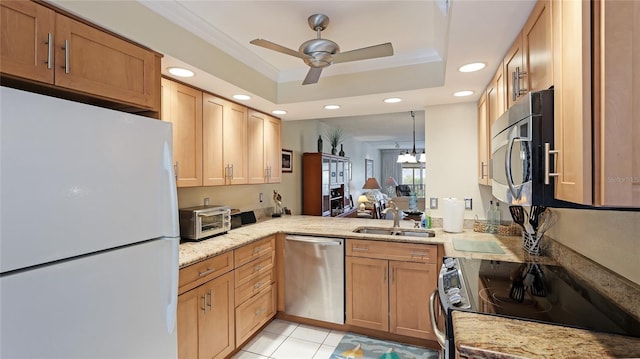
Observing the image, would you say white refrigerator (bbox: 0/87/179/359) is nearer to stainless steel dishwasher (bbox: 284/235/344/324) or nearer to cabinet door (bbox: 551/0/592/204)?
stainless steel dishwasher (bbox: 284/235/344/324)

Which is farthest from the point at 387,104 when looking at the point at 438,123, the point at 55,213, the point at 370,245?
the point at 55,213

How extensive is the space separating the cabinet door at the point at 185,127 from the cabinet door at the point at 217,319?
30.8 inches

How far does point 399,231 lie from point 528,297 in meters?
1.53

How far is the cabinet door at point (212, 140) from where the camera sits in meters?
2.46

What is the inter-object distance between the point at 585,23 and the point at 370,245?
202 centimetres

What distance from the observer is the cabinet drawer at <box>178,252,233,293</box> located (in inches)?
71.0

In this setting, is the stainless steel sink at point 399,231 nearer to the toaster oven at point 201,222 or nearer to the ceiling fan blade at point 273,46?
the toaster oven at point 201,222

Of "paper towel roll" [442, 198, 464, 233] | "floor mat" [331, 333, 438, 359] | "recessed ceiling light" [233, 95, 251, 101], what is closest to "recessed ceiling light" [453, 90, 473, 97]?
"paper towel roll" [442, 198, 464, 233]

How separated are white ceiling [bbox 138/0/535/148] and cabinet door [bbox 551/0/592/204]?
1.37 feet

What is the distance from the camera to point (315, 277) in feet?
8.96

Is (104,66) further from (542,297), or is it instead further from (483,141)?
(483,141)

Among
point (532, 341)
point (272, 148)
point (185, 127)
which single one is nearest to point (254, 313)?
point (185, 127)

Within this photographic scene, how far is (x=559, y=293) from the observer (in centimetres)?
139

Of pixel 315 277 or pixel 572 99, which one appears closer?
pixel 572 99
